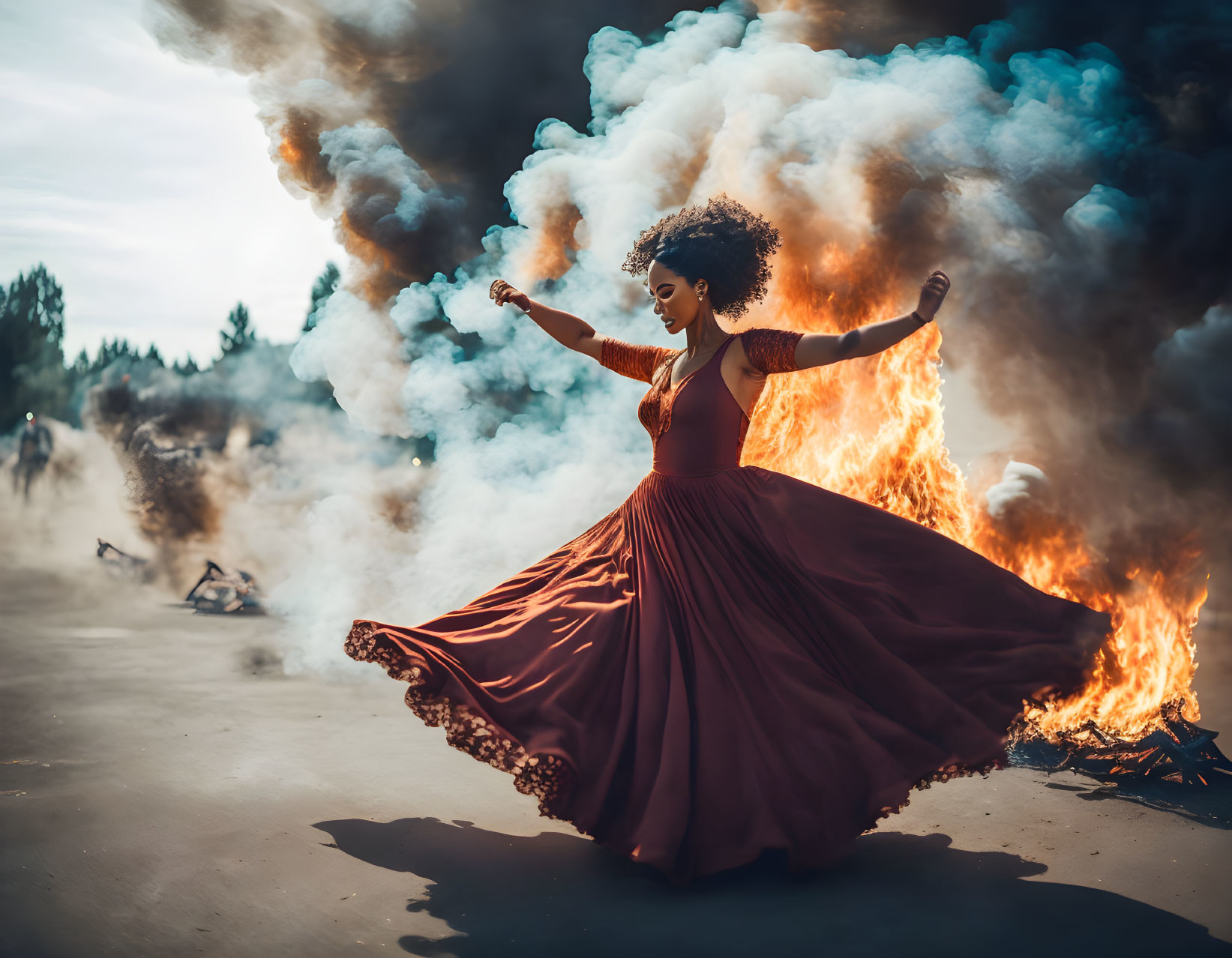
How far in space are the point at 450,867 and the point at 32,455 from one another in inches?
941

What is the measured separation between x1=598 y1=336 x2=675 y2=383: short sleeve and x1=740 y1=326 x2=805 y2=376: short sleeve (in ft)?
1.88

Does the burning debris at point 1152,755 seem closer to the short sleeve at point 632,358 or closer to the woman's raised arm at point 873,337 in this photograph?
the woman's raised arm at point 873,337

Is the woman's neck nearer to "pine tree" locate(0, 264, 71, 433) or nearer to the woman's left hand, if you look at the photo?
the woman's left hand

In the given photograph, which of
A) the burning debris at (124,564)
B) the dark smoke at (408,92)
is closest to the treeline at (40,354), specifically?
the burning debris at (124,564)

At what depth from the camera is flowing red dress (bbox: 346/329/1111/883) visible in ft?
9.71

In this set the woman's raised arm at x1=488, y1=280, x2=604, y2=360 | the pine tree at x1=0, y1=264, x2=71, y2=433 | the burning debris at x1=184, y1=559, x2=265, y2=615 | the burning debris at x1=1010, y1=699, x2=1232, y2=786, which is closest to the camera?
the burning debris at x1=1010, y1=699, x2=1232, y2=786

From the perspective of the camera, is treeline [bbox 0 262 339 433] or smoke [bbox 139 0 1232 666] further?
treeline [bbox 0 262 339 433]

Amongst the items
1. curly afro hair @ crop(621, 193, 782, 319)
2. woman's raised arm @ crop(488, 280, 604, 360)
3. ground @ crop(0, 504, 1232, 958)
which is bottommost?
ground @ crop(0, 504, 1232, 958)

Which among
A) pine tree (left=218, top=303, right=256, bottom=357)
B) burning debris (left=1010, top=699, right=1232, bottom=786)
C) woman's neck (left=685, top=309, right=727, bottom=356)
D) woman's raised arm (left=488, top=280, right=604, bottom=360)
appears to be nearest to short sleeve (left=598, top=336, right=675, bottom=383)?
woman's raised arm (left=488, top=280, right=604, bottom=360)

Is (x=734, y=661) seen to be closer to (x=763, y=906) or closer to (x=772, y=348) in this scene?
(x=763, y=906)

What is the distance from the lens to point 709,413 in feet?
12.0

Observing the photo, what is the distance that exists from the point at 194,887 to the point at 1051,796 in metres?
3.79

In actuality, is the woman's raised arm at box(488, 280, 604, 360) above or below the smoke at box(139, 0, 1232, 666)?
below

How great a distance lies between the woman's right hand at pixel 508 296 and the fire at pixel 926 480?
1.73 metres
